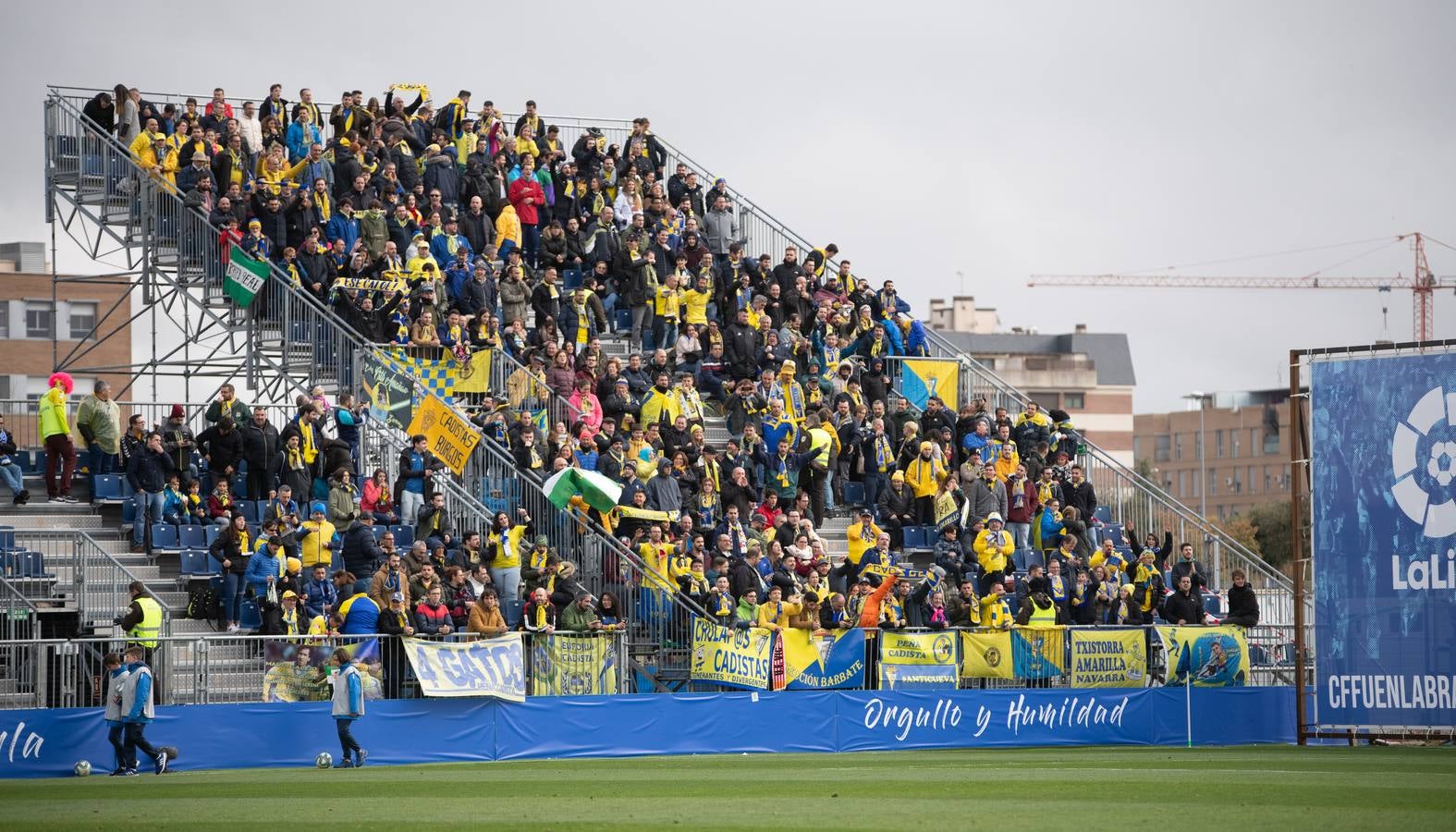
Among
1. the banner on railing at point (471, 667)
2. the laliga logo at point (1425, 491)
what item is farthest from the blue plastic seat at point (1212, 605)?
the banner on railing at point (471, 667)

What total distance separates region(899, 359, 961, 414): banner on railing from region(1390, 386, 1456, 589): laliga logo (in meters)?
11.1

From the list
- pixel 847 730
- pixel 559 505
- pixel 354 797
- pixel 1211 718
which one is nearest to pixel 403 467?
pixel 559 505

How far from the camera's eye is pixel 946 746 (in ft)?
91.2

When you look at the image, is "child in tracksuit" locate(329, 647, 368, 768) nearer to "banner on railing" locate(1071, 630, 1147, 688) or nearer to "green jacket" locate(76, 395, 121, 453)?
"green jacket" locate(76, 395, 121, 453)

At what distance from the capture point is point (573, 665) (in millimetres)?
26344

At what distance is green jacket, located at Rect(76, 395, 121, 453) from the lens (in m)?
28.1

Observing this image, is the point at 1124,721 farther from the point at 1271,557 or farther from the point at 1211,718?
the point at 1271,557

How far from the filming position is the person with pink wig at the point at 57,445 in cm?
2770

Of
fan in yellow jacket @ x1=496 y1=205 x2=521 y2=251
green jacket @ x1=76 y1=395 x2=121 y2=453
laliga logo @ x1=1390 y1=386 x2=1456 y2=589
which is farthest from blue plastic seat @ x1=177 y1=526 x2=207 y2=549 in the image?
laliga logo @ x1=1390 y1=386 x2=1456 y2=589

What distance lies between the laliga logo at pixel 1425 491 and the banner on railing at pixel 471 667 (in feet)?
37.3

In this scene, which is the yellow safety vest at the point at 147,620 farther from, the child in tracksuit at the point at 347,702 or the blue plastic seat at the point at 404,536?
the blue plastic seat at the point at 404,536

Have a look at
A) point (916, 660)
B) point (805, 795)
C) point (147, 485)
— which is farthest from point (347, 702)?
point (916, 660)

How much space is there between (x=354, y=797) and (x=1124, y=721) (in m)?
14.1

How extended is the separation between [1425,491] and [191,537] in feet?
53.8
